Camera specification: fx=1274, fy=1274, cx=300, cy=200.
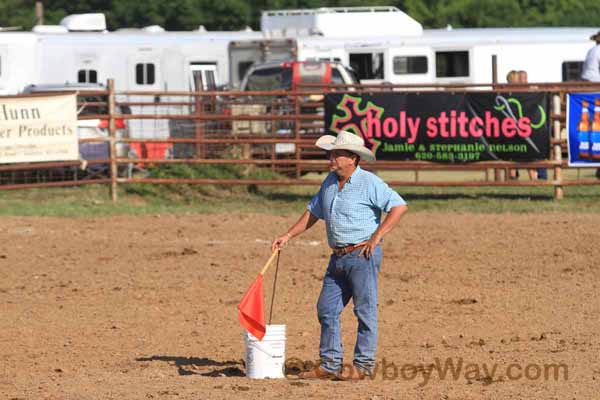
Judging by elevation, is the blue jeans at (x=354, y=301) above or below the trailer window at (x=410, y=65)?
below

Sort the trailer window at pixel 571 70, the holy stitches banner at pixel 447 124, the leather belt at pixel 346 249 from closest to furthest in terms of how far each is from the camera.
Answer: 1. the leather belt at pixel 346 249
2. the holy stitches banner at pixel 447 124
3. the trailer window at pixel 571 70

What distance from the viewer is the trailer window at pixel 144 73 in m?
24.9

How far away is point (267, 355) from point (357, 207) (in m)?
1.04

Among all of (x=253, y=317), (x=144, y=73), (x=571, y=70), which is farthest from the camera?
(x=144, y=73)

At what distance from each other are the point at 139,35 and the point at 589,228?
42.9ft

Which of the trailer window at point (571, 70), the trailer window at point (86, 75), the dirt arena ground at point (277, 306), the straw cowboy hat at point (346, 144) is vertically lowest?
the dirt arena ground at point (277, 306)

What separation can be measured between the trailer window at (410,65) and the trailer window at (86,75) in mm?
5837

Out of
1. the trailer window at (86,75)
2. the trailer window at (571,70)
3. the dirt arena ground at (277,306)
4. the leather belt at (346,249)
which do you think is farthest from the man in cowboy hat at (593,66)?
the leather belt at (346,249)

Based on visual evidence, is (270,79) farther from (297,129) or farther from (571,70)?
(571,70)

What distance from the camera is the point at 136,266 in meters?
12.3

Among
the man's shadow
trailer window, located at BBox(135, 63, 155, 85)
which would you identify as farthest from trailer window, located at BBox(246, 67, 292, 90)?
the man's shadow

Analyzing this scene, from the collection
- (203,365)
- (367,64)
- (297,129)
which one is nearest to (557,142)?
(297,129)

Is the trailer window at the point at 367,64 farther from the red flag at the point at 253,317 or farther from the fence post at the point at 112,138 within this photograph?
the red flag at the point at 253,317

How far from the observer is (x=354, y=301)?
294 inches
